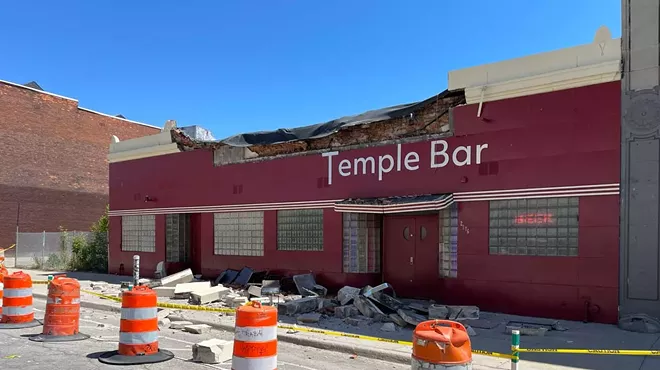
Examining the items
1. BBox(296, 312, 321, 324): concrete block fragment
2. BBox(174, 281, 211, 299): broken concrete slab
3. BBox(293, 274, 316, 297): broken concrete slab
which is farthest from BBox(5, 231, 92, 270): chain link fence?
BBox(296, 312, 321, 324): concrete block fragment

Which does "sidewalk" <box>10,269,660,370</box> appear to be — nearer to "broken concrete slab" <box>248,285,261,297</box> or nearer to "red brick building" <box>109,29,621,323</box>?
"red brick building" <box>109,29,621,323</box>

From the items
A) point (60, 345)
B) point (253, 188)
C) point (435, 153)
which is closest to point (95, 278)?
point (253, 188)

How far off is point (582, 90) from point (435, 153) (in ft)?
11.5

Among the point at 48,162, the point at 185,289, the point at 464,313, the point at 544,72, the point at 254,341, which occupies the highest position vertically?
the point at 544,72

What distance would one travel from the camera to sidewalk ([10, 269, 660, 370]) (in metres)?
7.28

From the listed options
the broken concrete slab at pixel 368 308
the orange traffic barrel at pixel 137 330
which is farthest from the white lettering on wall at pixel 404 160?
the orange traffic barrel at pixel 137 330

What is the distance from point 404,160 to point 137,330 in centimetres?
784

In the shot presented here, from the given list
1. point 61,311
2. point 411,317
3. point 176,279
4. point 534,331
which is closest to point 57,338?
point 61,311

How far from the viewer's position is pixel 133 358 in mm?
7500

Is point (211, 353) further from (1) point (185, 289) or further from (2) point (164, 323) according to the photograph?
(1) point (185, 289)

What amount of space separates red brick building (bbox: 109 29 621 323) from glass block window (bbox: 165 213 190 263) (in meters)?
1.33

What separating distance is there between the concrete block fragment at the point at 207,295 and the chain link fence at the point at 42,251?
47.4 ft

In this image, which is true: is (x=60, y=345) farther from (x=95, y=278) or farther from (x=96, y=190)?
(x=96, y=190)

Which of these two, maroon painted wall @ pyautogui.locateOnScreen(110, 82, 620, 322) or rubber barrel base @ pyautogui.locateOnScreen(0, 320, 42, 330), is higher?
maroon painted wall @ pyautogui.locateOnScreen(110, 82, 620, 322)
